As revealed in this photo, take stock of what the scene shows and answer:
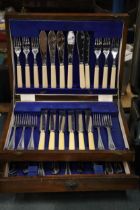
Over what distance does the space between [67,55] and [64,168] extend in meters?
0.37

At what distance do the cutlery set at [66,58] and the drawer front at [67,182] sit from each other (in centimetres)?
35

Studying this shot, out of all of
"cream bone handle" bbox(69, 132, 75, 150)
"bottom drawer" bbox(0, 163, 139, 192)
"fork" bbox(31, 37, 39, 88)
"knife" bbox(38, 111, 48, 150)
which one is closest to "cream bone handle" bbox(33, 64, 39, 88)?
"fork" bbox(31, 37, 39, 88)

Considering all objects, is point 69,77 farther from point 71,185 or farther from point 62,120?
point 71,185

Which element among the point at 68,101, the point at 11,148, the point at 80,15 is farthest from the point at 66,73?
the point at 11,148

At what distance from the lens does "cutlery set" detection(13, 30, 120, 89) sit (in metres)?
0.99

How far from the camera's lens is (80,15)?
3.07 ft

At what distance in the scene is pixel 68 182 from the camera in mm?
799

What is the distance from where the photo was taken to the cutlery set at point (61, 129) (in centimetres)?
89

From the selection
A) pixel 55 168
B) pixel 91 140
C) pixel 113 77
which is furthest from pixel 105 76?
pixel 55 168

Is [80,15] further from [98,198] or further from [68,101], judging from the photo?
[98,198]

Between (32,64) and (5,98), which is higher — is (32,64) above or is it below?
above

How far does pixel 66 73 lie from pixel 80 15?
7.7 inches

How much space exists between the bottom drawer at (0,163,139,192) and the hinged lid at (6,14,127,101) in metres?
0.32

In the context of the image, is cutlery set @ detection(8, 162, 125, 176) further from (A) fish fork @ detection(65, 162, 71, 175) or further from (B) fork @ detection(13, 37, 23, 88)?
(B) fork @ detection(13, 37, 23, 88)
